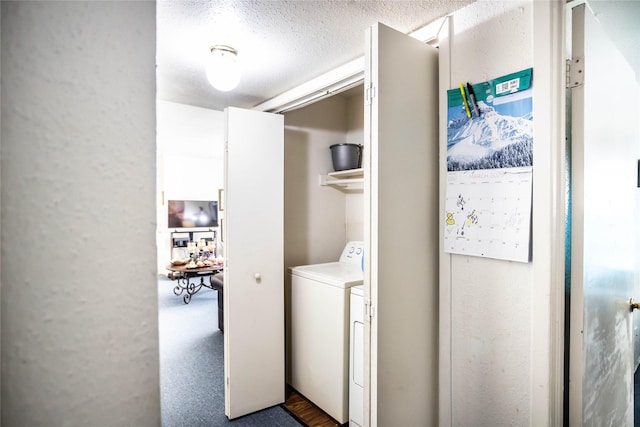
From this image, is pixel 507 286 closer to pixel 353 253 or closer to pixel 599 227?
pixel 599 227

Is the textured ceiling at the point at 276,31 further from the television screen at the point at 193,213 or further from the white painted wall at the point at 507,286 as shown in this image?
the television screen at the point at 193,213

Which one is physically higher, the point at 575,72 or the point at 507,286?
the point at 575,72

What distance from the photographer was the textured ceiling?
1392 millimetres

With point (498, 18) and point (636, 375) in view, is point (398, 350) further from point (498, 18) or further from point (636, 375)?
point (636, 375)

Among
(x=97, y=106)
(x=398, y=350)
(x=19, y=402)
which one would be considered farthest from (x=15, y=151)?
(x=398, y=350)

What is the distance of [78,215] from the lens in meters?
0.44

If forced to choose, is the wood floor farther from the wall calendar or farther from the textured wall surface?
the wall calendar

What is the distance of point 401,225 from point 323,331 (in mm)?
1239

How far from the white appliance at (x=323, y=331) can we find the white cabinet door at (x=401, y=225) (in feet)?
2.45

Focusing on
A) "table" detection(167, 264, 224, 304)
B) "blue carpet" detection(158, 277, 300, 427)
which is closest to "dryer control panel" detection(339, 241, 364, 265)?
"blue carpet" detection(158, 277, 300, 427)

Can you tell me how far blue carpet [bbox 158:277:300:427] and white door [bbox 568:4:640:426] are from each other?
4.76ft

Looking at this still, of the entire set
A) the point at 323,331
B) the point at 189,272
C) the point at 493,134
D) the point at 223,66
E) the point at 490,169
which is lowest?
the point at 189,272

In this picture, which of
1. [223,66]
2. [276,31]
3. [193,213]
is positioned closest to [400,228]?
[276,31]

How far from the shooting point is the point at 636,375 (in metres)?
2.90
